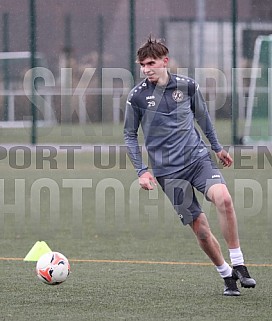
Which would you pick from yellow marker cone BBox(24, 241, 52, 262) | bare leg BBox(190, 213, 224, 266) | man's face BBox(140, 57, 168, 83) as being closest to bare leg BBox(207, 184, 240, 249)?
bare leg BBox(190, 213, 224, 266)

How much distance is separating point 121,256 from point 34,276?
4.74 feet

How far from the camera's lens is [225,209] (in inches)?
264

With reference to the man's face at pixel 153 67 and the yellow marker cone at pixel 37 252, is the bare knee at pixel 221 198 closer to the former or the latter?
the man's face at pixel 153 67

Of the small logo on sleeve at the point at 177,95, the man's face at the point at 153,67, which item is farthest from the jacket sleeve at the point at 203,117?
the man's face at the point at 153,67

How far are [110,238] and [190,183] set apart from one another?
10.8 feet

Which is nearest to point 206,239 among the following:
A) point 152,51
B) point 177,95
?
point 177,95

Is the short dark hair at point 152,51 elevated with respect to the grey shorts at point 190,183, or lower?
elevated

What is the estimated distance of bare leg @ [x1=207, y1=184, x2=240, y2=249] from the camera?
668cm

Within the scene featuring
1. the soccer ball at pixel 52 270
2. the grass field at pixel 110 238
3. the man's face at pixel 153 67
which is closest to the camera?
the grass field at pixel 110 238

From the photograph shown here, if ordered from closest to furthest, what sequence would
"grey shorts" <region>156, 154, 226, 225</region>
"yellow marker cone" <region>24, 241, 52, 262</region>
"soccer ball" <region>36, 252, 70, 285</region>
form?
1. "soccer ball" <region>36, 252, 70, 285</region>
2. "grey shorts" <region>156, 154, 226, 225</region>
3. "yellow marker cone" <region>24, 241, 52, 262</region>

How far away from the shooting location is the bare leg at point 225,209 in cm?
668

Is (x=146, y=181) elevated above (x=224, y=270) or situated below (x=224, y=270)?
above

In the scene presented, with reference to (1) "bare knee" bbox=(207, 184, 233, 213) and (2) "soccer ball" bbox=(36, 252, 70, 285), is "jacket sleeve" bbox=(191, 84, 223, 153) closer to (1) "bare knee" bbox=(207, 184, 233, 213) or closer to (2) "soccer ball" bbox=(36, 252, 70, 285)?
(1) "bare knee" bbox=(207, 184, 233, 213)

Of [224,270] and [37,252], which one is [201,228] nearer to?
[224,270]
